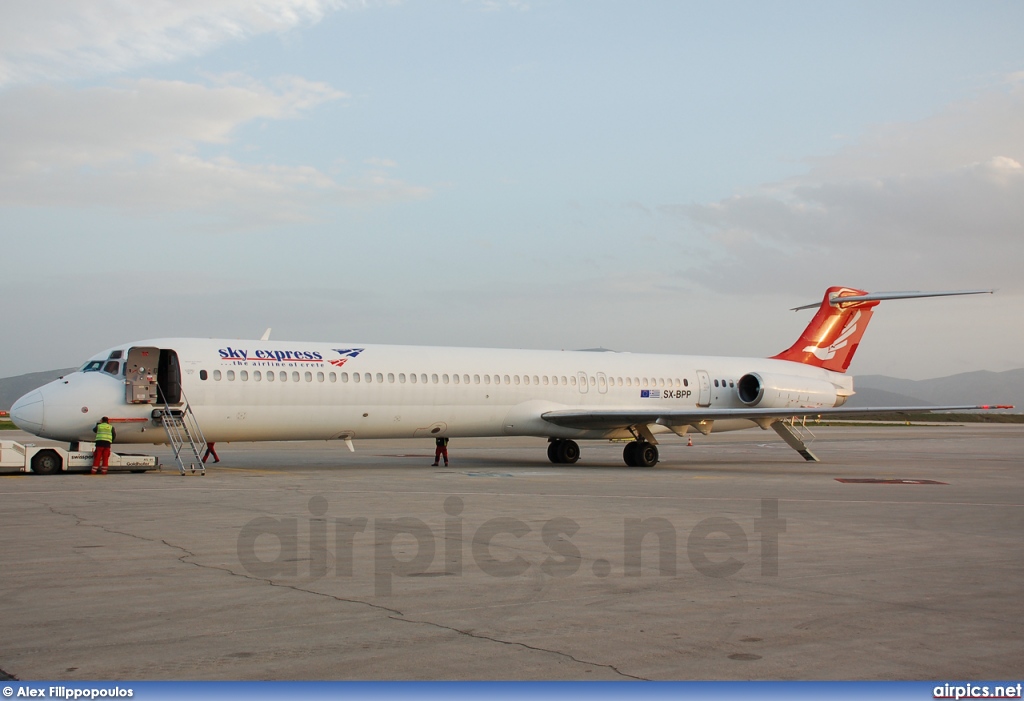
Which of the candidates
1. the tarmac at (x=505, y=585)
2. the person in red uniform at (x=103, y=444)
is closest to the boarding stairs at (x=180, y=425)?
the person in red uniform at (x=103, y=444)

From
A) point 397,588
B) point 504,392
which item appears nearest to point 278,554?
point 397,588

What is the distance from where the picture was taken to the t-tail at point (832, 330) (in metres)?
33.9

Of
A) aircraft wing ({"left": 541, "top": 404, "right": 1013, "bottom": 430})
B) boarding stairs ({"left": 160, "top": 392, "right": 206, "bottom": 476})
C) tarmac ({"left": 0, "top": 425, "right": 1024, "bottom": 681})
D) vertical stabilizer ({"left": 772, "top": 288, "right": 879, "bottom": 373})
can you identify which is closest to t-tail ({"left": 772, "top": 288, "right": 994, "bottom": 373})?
vertical stabilizer ({"left": 772, "top": 288, "right": 879, "bottom": 373})

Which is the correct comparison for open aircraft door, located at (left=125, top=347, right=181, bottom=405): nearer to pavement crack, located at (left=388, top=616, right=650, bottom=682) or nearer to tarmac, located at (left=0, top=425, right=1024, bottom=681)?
tarmac, located at (left=0, top=425, right=1024, bottom=681)

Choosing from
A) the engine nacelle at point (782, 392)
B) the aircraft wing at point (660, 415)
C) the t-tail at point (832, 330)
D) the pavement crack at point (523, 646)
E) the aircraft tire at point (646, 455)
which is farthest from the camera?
the t-tail at point (832, 330)

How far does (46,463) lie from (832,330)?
2561cm

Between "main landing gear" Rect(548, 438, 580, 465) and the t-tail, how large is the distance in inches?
379

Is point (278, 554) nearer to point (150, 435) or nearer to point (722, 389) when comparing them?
point (150, 435)

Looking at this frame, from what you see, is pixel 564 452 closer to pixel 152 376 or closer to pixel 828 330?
pixel 828 330

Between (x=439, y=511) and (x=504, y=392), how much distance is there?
12512 mm

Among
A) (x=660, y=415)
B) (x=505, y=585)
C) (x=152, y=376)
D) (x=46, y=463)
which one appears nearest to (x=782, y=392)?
(x=660, y=415)

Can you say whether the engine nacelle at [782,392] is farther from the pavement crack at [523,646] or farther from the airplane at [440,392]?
the pavement crack at [523,646]

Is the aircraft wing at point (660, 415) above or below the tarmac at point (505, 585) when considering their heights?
above

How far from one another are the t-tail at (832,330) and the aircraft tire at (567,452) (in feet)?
31.5
